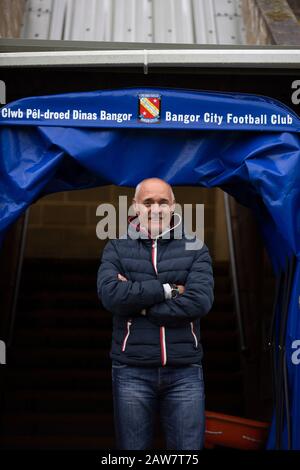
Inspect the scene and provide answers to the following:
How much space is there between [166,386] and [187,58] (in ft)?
5.66

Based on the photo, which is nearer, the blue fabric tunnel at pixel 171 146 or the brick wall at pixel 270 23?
the blue fabric tunnel at pixel 171 146

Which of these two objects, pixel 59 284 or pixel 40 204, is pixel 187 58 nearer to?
pixel 59 284

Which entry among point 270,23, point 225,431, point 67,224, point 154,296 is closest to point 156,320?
point 154,296

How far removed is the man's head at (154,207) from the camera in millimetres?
3795

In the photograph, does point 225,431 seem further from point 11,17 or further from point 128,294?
point 11,17

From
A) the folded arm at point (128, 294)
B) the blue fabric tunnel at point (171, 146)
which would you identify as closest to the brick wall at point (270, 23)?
the blue fabric tunnel at point (171, 146)

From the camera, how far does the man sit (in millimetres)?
3678

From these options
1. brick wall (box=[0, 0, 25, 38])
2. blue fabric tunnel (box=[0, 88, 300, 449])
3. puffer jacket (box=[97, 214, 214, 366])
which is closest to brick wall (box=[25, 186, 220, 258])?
brick wall (box=[0, 0, 25, 38])

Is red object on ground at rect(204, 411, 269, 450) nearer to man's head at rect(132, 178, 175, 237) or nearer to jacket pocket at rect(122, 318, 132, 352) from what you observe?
jacket pocket at rect(122, 318, 132, 352)

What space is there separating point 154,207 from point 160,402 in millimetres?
962

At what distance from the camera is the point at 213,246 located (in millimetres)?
10789

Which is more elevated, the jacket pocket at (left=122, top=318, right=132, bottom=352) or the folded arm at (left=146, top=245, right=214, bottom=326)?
the folded arm at (left=146, top=245, right=214, bottom=326)

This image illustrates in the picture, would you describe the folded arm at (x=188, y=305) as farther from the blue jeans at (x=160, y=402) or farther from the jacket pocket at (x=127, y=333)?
the blue jeans at (x=160, y=402)

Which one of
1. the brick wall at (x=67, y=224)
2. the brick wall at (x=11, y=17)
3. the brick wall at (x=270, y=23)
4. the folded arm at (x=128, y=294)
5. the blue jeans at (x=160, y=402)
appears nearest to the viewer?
the folded arm at (x=128, y=294)
